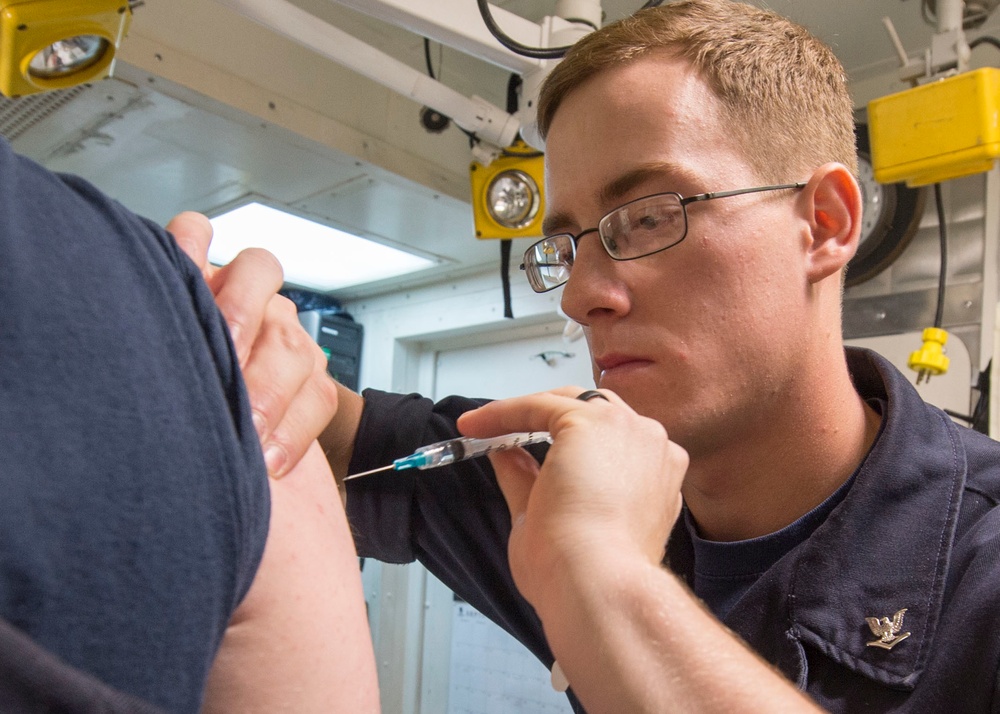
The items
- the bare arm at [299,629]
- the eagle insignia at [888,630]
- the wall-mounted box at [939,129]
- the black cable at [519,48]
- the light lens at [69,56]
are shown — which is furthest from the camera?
the wall-mounted box at [939,129]

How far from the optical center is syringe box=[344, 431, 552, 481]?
791 mm

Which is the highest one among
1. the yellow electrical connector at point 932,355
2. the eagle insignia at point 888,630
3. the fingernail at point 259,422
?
the fingernail at point 259,422

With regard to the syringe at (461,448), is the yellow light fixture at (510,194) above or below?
above

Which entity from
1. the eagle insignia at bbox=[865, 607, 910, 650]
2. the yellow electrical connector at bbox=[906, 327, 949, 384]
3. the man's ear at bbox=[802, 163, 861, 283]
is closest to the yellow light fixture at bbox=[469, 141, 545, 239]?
the man's ear at bbox=[802, 163, 861, 283]

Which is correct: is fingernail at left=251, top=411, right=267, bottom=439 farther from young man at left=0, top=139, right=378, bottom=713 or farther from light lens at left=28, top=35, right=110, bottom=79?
light lens at left=28, top=35, right=110, bottom=79

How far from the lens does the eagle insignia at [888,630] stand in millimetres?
823

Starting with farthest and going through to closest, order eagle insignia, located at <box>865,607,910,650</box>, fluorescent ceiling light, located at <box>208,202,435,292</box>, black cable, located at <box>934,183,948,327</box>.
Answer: fluorescent ceiling light, located at <box>208,202,435,292</box>, black cable, located at <box>934,183,948,327</box>, eagle insignia, located at <box>865,607,910,650</box>

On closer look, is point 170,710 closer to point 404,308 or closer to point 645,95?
point 645,95

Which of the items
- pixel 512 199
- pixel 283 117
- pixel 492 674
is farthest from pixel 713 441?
pixel 492 674

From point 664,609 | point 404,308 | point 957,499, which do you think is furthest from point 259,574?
point 404,308

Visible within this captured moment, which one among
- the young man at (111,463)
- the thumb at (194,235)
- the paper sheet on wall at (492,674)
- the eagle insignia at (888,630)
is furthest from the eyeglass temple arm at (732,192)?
the paper sheet on wall at (492,674)

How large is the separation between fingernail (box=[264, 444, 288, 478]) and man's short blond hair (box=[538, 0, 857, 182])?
0.81m

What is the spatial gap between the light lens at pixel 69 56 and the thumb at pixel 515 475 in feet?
3.07

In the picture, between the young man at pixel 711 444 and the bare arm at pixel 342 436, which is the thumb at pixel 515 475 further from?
the bare arm at pixel 342 436
